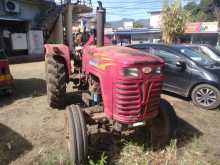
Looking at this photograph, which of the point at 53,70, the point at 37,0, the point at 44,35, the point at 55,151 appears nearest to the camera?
the point at 55,151

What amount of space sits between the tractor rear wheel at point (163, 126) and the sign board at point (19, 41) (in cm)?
1528

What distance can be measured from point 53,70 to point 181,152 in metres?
3.06

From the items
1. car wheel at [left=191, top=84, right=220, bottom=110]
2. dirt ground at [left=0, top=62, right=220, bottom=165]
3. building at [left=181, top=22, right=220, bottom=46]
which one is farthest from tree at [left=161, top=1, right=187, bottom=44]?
dirt ground at [left=0, top=62, right=220, bottom=165]

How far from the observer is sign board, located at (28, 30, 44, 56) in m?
18.7

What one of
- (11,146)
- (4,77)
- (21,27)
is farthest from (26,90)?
(21,27)

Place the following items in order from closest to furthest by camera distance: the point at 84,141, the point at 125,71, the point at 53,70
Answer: the point at 125,71, the point at 84,141, the point at 53,70

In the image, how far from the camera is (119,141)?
4.60 metres

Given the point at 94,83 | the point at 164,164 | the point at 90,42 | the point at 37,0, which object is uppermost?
the point at 37,0

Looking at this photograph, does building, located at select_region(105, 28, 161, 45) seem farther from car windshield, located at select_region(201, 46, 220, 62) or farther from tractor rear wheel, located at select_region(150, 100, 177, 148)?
tractor rear wheel, located at select_region(150, 100, 177, 148)

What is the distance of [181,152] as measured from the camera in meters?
4.37

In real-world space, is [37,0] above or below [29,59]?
above

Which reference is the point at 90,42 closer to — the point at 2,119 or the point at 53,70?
the point at 53,70

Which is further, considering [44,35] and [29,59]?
[44,35]

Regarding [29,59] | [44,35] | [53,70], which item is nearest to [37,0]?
[44,35]
